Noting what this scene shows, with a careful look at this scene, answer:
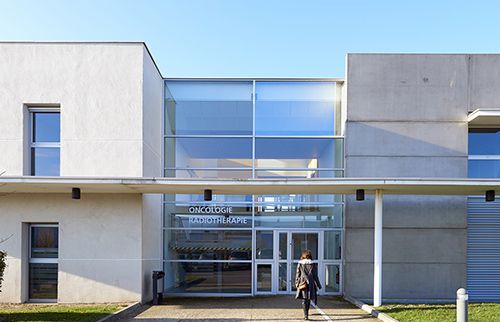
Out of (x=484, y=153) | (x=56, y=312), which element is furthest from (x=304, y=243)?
(x=56, y=312)

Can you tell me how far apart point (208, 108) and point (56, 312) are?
7547 millimetres

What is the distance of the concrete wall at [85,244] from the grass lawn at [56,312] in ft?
1.91

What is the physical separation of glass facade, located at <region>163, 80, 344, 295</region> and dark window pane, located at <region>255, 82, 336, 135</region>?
0.03 m

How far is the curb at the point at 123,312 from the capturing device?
8.79m

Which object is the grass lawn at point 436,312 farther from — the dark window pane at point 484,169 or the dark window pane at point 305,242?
the dark window pane at point 484,169

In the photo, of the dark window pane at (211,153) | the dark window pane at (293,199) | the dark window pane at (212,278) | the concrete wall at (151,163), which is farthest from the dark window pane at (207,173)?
the dark window pane at (212,278)

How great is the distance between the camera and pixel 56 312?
30.9ft

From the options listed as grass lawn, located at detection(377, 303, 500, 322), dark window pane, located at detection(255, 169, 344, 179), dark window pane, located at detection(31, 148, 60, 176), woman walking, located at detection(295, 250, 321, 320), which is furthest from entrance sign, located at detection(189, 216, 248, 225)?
grass lawn, located at detection(377, 303, 500, 322)

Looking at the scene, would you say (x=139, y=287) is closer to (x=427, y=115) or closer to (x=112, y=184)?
(x=112, y=184)

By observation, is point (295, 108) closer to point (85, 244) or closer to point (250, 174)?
point (250, 174)

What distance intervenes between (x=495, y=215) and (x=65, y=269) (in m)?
13.0

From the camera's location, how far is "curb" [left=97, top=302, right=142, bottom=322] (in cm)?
879

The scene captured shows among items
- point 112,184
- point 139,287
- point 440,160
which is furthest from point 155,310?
point 440,160

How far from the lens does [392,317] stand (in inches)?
352
